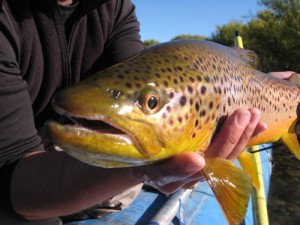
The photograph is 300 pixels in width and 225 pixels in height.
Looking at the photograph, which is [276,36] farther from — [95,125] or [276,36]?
[95,125]

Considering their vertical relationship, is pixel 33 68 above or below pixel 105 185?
above

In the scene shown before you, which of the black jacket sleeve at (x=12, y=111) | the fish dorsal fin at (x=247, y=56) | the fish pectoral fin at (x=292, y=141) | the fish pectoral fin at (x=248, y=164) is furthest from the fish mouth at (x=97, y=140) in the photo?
the fish pectoral fin at (x=292, y=141)

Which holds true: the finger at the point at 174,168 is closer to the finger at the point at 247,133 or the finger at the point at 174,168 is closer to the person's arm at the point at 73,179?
the person's arm at the point at 73,179

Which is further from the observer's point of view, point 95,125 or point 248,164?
point 248,164

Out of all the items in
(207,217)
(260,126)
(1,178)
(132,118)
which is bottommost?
(207,217)

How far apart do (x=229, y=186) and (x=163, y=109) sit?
51cm

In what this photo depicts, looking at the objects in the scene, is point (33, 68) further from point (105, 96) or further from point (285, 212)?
point (285, 212)

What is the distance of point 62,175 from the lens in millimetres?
1770

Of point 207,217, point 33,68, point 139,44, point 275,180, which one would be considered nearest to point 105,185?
point 33,68

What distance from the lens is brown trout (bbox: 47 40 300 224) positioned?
1.24 meters

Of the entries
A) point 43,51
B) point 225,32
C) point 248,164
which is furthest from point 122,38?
point 225,32

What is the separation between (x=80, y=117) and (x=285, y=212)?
602cm

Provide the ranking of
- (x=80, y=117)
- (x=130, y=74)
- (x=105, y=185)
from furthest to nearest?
(x=105, y=185), (x=130, y=74), (x=80, y=117)

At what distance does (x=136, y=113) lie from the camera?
4.41ft
